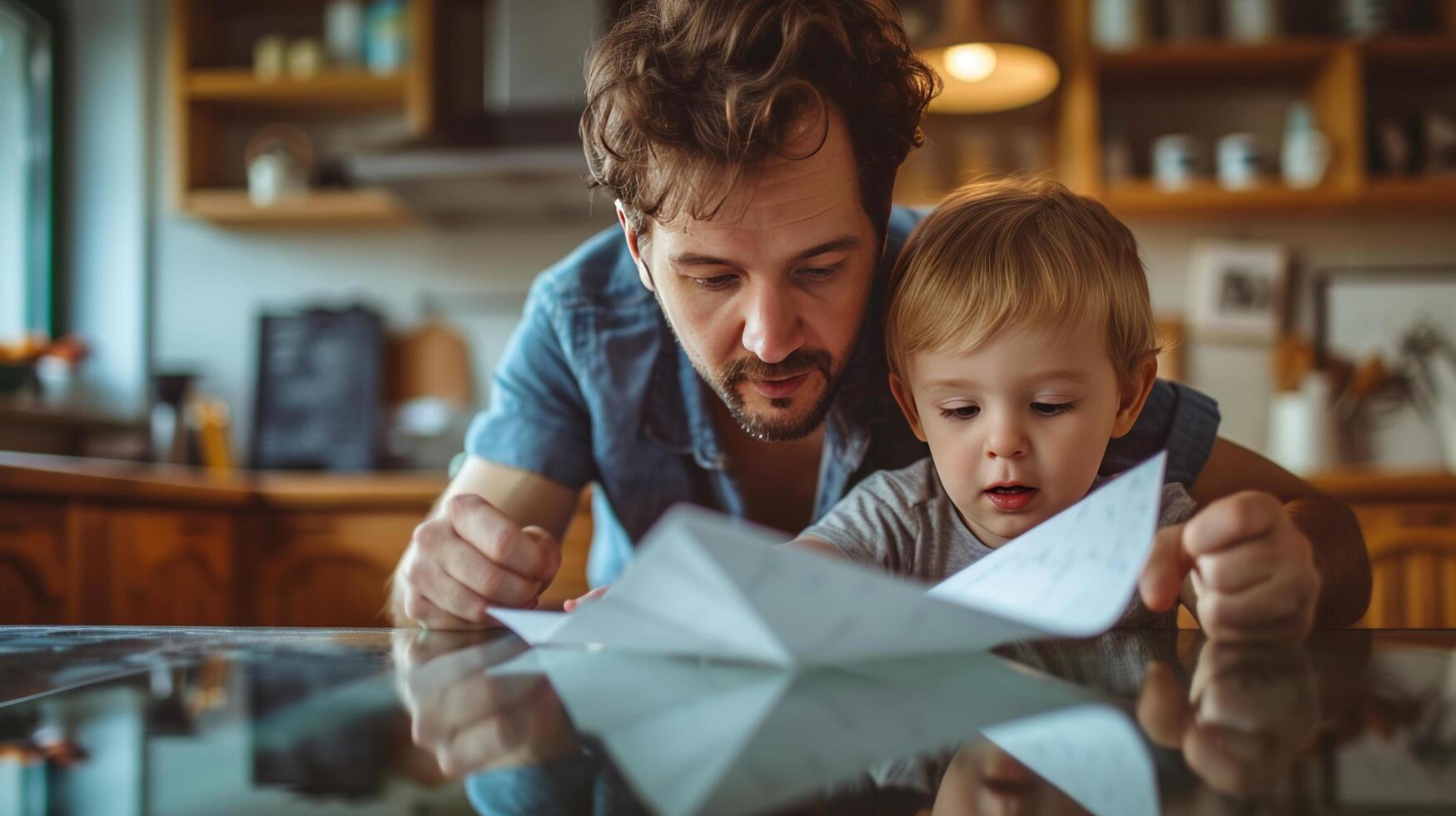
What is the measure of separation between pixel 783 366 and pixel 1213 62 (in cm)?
250

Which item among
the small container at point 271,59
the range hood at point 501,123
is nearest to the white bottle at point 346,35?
the small container at point 271,59

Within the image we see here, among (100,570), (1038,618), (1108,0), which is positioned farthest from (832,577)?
(1108,0)

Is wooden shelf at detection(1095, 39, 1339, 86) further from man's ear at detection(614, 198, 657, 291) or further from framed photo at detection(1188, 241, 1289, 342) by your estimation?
man's ear at detection(614, 198, 657, 291)

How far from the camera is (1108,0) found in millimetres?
2934

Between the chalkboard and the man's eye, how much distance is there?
239 centimetres

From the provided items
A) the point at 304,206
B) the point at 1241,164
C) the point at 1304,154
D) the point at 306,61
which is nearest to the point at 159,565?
the point at 304,206

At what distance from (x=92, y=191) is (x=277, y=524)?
1.33 metres

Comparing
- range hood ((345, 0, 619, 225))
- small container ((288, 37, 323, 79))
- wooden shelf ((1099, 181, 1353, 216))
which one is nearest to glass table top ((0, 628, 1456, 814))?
range hood ((345, 0, 619, 225))

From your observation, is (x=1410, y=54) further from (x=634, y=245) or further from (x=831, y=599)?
(x=831, y=599)

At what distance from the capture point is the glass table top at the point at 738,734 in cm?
25

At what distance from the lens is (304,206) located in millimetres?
3061

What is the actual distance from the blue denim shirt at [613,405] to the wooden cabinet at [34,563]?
3.49 ft

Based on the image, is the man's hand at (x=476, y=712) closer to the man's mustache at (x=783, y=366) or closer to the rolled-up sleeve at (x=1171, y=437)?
the man's mustache at (x=783, y=366)

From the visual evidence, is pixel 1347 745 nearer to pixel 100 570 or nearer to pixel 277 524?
pixel 100 570
